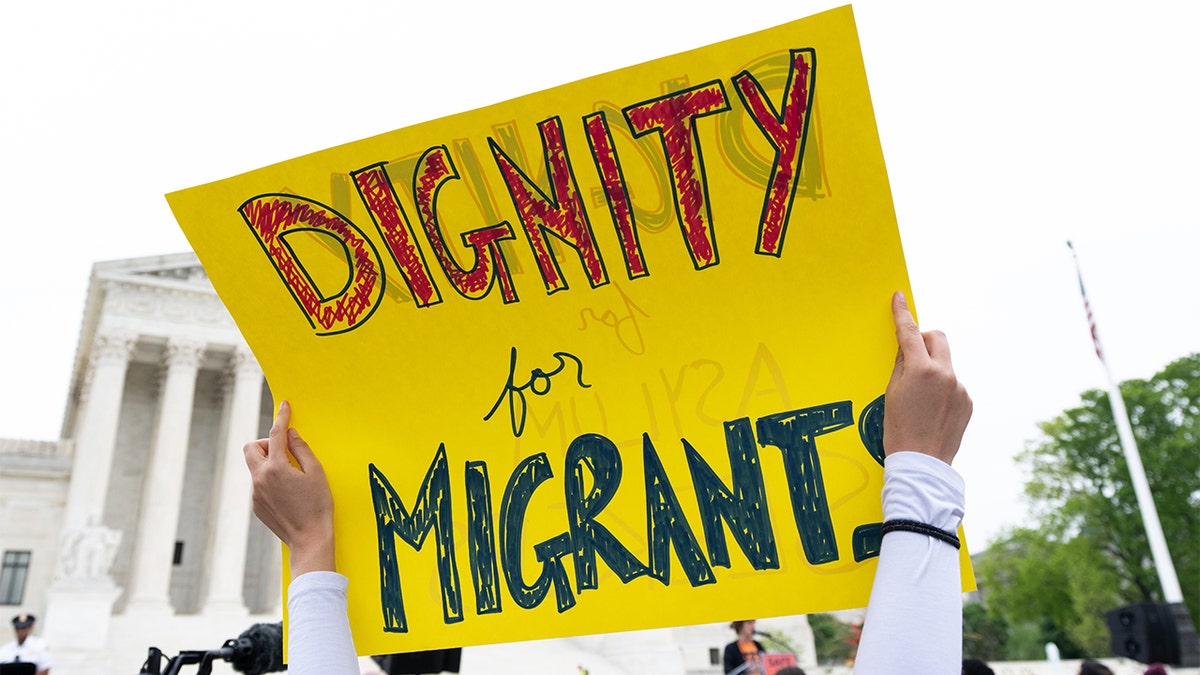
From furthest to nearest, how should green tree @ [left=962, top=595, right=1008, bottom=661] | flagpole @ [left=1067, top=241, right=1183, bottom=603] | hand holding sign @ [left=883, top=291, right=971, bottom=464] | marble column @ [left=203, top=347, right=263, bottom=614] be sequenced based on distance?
green tree @ [left=962, top=595, right=1008, bottom=661] < marble column @ [left=203, top=347, right=263, bottom=614] < flagpole @ [left=1067, top=241, right=1183, bottom=603] < hand holding sign @ [left=883, top=291, right=971, bottom=464]

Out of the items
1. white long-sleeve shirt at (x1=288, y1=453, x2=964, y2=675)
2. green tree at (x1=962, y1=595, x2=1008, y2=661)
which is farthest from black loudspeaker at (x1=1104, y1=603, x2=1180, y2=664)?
green tree at (x1=962, y1=595, x2=1008, y2=661)

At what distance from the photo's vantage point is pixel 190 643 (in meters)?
30.0

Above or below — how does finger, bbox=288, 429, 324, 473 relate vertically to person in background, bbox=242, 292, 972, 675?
above

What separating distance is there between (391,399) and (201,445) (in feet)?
141

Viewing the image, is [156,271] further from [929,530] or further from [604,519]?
[929,530]

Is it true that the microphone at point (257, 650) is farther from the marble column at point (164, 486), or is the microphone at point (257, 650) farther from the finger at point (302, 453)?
the marble column at point (164, 486)

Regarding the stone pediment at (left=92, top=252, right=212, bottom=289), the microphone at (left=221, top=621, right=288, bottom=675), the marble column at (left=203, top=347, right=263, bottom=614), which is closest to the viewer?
the microphone at (left=221, top=621, right=288, bottom=675)

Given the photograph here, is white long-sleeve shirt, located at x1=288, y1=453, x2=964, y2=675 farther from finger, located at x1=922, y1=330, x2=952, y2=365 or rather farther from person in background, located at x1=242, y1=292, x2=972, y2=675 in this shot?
finger, located at x1=922, y1=330, x2=952, y2=365

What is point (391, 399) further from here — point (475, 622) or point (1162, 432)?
point (1162, 432)

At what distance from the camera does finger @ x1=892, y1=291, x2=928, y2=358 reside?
1534 mm

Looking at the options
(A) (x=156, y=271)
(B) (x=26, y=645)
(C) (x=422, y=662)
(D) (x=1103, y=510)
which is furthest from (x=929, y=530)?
(D) (x=1103, y=510)

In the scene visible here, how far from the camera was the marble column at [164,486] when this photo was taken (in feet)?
108

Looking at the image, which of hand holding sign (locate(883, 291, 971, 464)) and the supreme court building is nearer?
hand holding sign (locate(883, 291, 971, 464))

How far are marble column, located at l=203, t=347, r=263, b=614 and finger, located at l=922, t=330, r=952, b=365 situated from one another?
35805 mm
